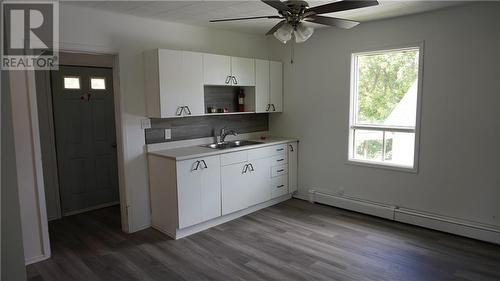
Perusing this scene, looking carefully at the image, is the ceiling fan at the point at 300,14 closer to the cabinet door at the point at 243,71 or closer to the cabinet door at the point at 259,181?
the cabinet door at the point at 243,71

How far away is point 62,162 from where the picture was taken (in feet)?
14.2

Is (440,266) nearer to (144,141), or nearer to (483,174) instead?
(483,174)

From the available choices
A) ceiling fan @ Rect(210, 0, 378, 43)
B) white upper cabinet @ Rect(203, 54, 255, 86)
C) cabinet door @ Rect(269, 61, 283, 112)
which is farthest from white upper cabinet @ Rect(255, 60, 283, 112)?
ceiling fan @ Rect(210, 0, 378, 43)

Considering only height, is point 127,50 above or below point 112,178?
above

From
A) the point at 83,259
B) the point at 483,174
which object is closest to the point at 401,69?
the point at 483,174

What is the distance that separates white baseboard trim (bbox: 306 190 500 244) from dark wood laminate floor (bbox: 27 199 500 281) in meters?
0.08

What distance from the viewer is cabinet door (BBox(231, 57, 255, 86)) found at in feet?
14.0

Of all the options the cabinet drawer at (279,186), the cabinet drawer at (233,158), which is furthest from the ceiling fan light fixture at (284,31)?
the cabinet drawer at (279,186)

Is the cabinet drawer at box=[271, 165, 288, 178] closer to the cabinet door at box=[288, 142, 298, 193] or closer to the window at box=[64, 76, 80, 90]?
the cabinet door at box=[288, 142, 298, 193]

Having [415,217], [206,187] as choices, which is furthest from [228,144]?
[415,217]

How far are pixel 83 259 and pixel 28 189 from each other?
32.8 inches

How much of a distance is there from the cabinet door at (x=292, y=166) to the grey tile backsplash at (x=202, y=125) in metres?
0.64

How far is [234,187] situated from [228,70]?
1.49m

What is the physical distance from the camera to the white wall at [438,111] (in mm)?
3283
